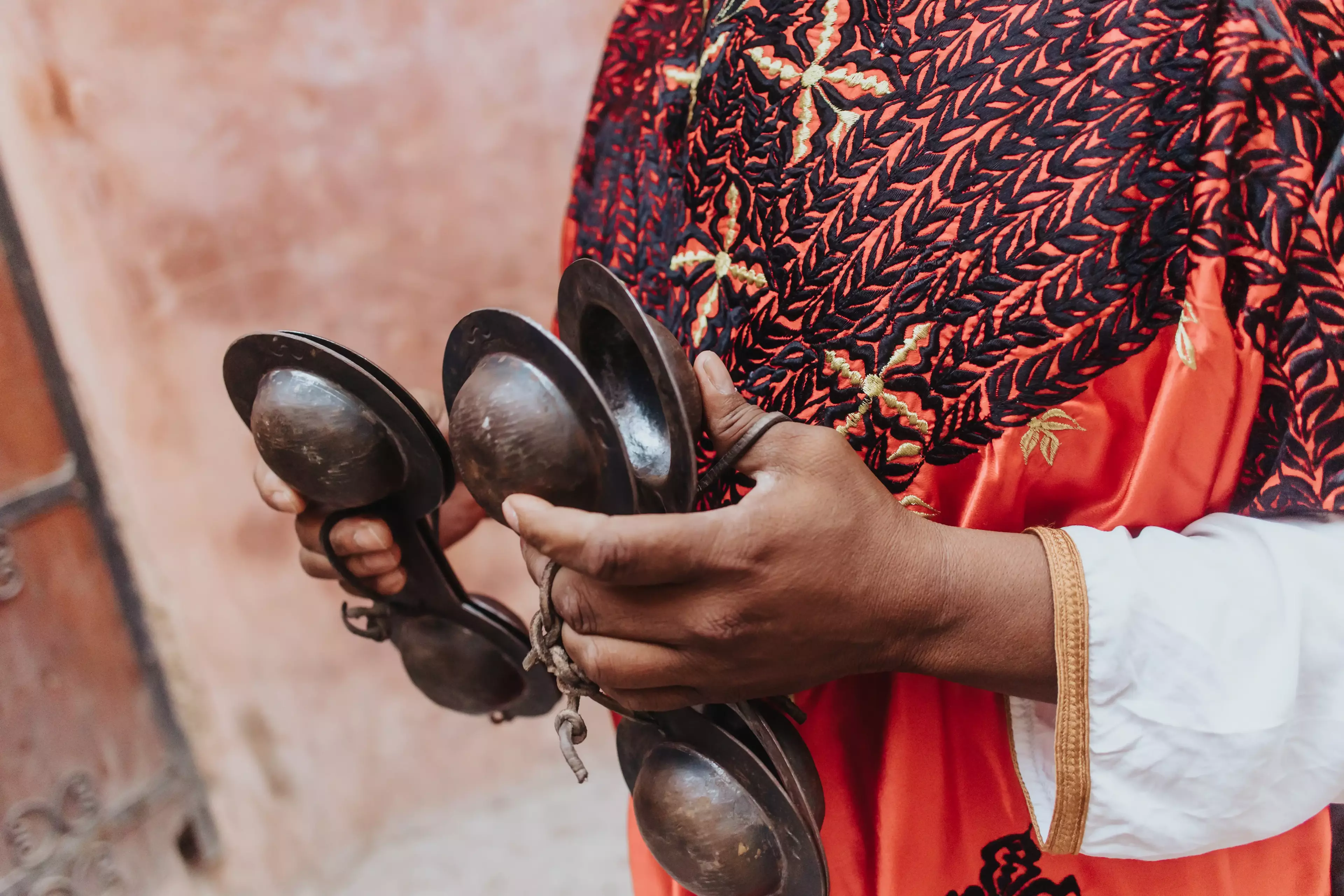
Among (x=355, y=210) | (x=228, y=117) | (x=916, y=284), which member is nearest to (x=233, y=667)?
(x=355, y=210)

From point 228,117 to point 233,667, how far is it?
1239mm

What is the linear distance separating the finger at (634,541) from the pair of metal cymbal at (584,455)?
4 centimetres

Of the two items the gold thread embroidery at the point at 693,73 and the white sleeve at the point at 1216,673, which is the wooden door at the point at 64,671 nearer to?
the gold thread embroidery at the point at 693,73

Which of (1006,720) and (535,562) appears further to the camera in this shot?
(1006,720)

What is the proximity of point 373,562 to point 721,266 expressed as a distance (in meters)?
0.45

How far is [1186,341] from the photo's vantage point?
619 mm

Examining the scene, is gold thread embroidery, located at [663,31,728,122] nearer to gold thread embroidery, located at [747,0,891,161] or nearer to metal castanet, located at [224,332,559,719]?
gold thread embroidery, located at [747,0,891,161]

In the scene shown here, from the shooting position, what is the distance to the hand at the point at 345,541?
796mm

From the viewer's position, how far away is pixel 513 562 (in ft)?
7.47

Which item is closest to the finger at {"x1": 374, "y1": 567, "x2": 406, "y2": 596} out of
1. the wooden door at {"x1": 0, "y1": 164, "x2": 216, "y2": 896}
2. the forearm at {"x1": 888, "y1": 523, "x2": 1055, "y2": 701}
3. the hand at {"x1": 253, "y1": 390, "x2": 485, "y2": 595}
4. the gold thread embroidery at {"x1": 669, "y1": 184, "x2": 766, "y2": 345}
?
the hand at {"x1": 253, "y1": 390, "x2": 485, "y2": 595}

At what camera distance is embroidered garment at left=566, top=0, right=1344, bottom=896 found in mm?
596

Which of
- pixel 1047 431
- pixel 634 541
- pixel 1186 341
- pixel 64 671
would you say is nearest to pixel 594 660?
pixel 634 541

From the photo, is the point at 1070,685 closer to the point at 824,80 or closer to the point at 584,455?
the point at 584,455

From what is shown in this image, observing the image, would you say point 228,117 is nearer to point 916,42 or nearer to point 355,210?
point 355,210
